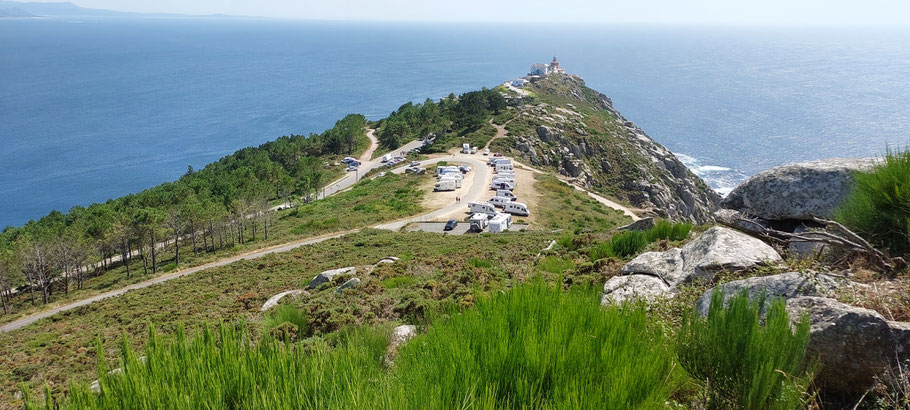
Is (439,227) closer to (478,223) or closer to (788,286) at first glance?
(478,223)

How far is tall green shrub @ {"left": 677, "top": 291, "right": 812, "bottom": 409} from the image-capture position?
304 cm

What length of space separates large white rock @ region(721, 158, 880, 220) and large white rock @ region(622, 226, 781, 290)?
1355mm

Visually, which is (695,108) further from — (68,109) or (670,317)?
(68,109)

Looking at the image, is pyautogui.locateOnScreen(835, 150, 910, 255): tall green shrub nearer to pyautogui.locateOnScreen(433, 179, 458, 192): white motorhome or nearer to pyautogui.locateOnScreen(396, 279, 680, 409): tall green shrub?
pyautogui.locateOnScreen(396, 279, 680, 409): tall green shrub

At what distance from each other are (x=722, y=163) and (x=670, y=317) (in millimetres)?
91814

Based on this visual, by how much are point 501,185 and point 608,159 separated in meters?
29.4

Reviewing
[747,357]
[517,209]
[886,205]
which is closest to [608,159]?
[517,209]

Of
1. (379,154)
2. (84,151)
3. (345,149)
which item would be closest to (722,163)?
(379,154)

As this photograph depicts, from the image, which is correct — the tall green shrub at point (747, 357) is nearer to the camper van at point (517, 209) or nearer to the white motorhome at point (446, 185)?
the camper van at point (517, 209)

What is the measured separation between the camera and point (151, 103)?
419 feet

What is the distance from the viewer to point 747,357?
125 inches

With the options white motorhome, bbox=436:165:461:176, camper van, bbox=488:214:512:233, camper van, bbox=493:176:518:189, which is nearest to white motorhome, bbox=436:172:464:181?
white motorhome, bbox=436:165:461:176

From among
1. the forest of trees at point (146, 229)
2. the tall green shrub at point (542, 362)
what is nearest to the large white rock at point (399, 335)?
the tall green shrub at point (542, 362)

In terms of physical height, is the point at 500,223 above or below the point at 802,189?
below
